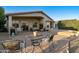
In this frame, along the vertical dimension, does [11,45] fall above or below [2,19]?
below

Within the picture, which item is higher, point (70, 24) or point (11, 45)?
point (70, 24)

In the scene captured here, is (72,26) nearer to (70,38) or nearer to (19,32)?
(70,38)

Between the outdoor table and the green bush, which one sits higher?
the green bush

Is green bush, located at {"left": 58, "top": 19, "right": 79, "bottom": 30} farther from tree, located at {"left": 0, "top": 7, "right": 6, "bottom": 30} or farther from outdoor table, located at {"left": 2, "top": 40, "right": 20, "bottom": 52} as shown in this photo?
tree, located at {"left": 0, "top": 7, "right": 6, "bottom": 30}

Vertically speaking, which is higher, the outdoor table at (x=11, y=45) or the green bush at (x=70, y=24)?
the green bush at (x=70, y=24)

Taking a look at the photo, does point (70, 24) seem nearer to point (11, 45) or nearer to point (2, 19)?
point (11, 45)

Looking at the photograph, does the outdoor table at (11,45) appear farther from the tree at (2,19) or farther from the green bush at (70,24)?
the green bush at (70,24)

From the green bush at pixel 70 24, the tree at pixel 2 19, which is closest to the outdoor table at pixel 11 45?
the tree at pixel 2 19

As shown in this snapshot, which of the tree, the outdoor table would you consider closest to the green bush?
the outdoor table

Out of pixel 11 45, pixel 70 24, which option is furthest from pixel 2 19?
pixel 70 24

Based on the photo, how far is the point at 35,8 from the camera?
141 inches
